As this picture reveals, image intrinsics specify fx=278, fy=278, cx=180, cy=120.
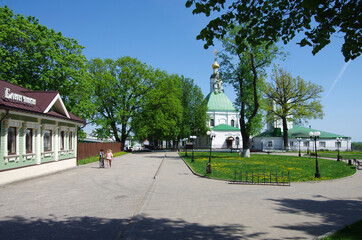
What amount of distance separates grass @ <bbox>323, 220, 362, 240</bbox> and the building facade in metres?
14.1

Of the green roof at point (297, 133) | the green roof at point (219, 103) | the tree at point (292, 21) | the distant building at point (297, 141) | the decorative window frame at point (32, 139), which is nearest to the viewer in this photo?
the tree at point (292, 21)

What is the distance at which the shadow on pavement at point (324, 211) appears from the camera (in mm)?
7266

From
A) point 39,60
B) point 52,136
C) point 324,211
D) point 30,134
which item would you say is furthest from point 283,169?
point 39,60

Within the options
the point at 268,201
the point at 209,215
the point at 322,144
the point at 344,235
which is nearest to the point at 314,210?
the point at 268,201

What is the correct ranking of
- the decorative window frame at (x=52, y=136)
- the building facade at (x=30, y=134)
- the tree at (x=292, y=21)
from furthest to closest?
the decorative window frame at (x=52, y=136), the building facade at (x=30, y=134), the tree at (x=292, y=21)

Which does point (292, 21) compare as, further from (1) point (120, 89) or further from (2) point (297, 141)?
(2) point (297, 141)

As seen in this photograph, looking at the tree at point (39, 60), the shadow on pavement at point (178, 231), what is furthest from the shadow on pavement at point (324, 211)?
the tree at point (39, 60)

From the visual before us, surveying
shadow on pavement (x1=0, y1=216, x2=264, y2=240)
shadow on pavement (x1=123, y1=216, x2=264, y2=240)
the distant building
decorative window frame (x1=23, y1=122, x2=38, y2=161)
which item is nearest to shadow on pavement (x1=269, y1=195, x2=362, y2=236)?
shadow on pavement (x1=123, y1=216, x2=264, y2=240)

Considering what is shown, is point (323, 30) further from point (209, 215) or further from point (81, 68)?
point (81, 68)

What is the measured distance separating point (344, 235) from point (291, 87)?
168 feet

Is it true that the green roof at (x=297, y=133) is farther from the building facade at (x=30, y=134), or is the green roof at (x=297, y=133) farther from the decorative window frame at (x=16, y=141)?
the decorative window frame at (x=16, y=141)

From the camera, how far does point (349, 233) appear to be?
6547mm

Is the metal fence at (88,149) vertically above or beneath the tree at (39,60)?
beneath

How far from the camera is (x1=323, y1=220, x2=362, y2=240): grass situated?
6226 mm
